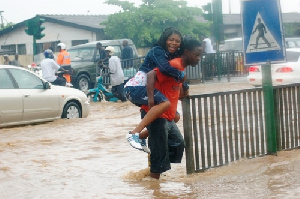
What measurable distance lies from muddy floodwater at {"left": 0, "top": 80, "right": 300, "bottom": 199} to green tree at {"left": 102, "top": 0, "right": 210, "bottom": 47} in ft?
95.8

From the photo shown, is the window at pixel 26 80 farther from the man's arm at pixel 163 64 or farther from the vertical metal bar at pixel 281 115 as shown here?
the man's arm at pixel 163 64

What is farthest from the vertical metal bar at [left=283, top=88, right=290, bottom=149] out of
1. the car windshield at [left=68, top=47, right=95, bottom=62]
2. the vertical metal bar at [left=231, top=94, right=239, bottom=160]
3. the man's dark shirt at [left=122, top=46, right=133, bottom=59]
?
the car windshield at [left=68, top=47, right=95, bottom=62]

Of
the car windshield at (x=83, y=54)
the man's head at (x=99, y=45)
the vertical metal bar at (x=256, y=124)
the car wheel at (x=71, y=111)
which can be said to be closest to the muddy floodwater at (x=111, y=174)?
the vertical metal bar at (x=256, y=124)

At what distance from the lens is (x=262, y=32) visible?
30.1 feet

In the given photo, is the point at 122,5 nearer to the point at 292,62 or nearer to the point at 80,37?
the point at 80,37

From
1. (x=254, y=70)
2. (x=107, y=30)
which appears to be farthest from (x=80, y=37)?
(x=254, y=70)

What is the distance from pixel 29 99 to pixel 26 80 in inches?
17.1

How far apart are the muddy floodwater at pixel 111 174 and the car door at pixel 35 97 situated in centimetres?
164

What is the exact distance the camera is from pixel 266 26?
9156 millimetres

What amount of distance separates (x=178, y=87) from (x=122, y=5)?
36608mm

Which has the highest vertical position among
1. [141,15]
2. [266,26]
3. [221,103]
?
[141,15]

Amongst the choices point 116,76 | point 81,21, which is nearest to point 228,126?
point 116,76

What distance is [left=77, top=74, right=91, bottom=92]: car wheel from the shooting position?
87.4 ft

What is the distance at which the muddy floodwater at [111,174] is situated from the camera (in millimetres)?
7648
